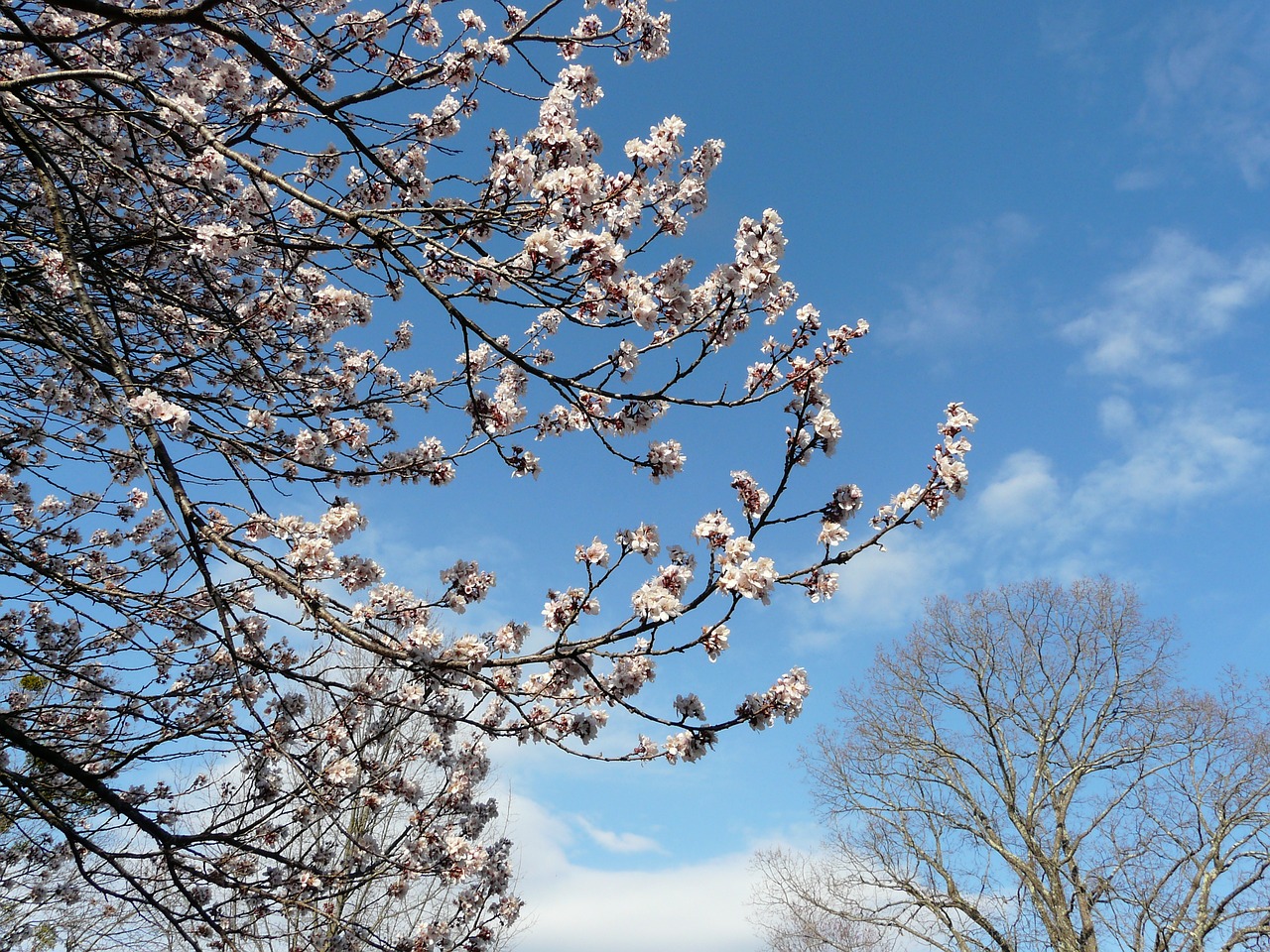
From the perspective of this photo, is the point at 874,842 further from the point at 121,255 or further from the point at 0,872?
the point at 121,255

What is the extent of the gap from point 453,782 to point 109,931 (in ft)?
21.1

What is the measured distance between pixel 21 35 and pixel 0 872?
664cm

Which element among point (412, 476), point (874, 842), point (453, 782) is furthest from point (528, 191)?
point (874, 842)

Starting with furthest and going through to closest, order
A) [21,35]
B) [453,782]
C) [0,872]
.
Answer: [0,872] → [453,782] → [21,35]

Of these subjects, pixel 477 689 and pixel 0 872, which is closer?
pixel 477 689

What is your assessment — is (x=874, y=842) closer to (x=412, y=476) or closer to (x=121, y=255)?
(x=412, y=476)

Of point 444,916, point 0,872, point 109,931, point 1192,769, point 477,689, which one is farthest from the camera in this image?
point 1192,769

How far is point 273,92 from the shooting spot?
4.46m

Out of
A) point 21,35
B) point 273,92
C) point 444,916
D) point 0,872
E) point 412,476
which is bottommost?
point 444,916

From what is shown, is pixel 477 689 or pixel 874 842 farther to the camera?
pixel 874 842

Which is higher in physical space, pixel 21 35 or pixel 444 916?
pixel 21 35

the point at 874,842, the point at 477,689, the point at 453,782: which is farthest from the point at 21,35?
the point at 874,842

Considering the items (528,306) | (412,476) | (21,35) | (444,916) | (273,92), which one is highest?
(273,92)

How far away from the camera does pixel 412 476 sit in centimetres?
426
